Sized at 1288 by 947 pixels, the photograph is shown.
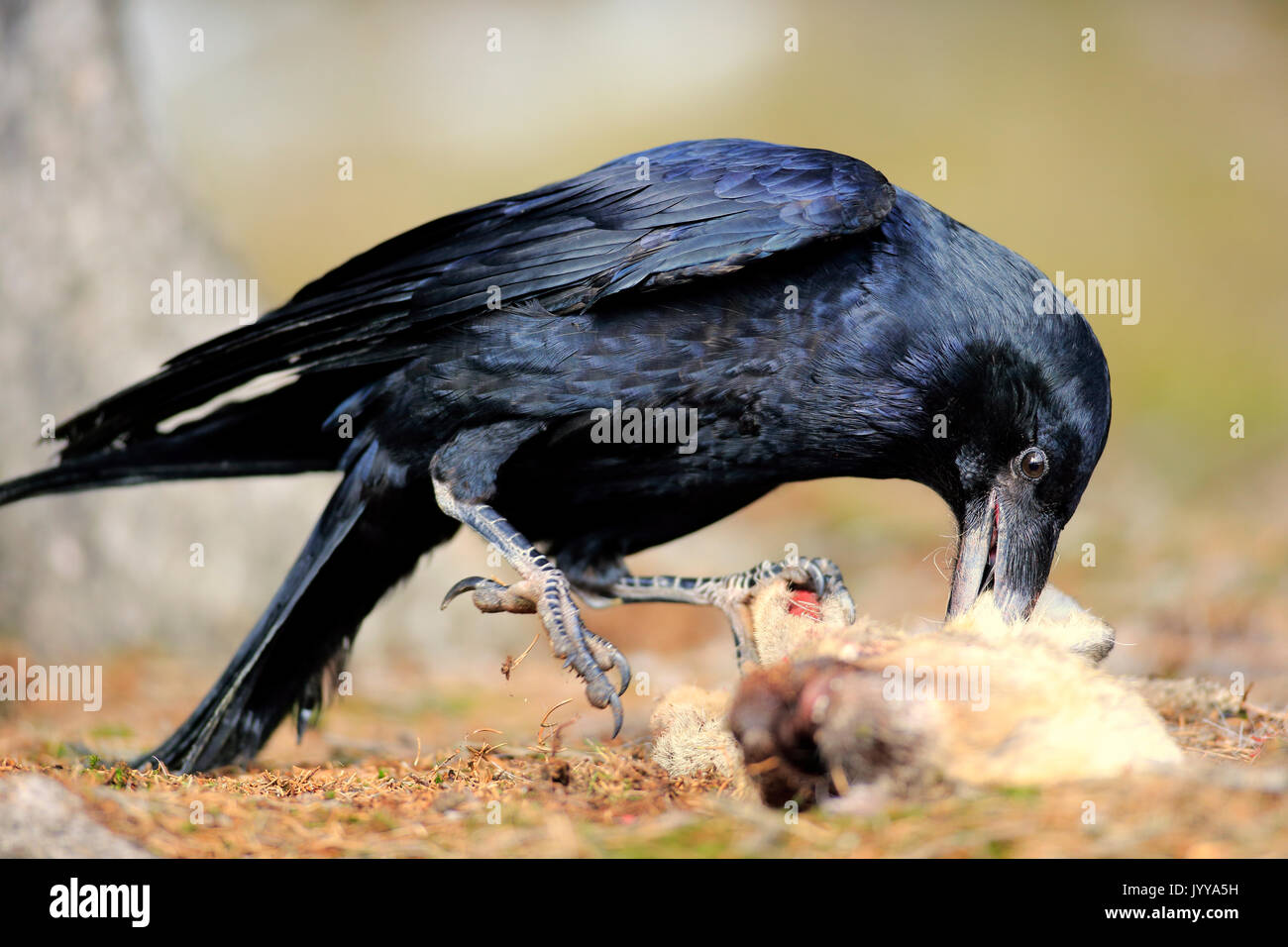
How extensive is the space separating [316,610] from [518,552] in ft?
3.15

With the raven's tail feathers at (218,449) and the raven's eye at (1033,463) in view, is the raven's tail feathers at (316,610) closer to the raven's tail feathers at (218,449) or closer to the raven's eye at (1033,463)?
the raven's tail feathers at (218,449)

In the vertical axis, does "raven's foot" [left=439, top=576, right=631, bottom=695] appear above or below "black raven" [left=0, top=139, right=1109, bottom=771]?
below

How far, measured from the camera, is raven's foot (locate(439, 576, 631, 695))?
3246 millimetres

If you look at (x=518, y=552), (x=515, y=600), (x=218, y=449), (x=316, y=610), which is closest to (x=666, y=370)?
(x=518, y=552)

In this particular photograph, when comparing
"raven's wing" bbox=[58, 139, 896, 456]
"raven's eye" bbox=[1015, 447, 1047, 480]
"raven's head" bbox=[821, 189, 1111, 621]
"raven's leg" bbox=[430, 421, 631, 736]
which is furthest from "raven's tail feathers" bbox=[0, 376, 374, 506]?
"raven's eye" bbox=[1015, 447, 1047, 480]

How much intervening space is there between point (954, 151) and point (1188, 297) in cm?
301

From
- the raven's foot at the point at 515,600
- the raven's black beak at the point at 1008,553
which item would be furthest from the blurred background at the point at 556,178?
the raven's foot at the point at 515,600

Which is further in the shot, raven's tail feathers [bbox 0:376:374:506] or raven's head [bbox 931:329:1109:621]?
raven's tail feathers [bbox 0:376:374:506]

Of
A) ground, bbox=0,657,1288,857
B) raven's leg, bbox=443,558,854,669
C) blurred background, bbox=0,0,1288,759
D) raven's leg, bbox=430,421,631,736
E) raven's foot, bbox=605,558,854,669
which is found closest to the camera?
ground, bbox=0,657,1288,857

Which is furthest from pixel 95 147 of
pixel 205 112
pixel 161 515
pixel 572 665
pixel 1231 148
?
pixel 1231 148

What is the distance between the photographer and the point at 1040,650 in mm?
2486

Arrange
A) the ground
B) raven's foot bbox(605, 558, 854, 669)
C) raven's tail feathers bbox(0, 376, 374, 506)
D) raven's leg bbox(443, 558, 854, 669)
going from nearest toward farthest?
the ground → raven's leg bbox(443, 558, 854, 669) → raven's foot bbox(605, 558, 854, 669) → raven's tail feathers bbox(0, 376, 374, 506)

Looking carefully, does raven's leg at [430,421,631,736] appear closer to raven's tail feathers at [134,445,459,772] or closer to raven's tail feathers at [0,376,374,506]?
raven's tail feathers at [134,445,459,772]

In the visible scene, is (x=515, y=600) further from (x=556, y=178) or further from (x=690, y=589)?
(x=556, y=178)
